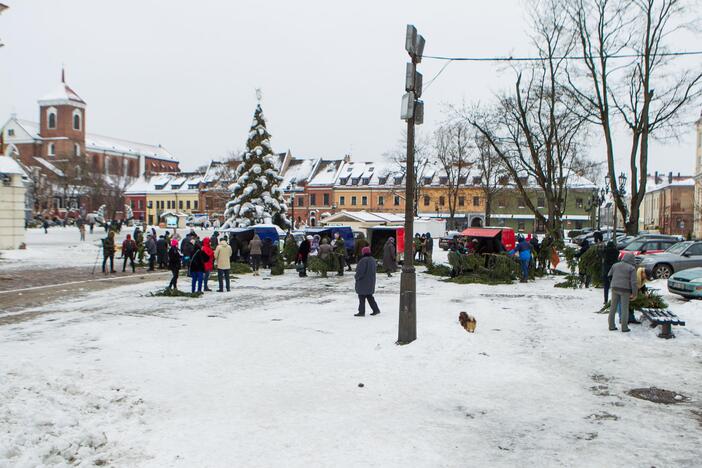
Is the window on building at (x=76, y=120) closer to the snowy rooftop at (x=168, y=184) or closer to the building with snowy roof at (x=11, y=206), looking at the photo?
the snowy rooftop at (x=168, y=184)

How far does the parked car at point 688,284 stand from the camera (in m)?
15.6

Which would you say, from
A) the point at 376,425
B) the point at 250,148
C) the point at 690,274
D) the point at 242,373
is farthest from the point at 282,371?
the point at 250,148

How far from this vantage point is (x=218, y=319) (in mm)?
13570

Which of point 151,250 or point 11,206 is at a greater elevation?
point 11,206

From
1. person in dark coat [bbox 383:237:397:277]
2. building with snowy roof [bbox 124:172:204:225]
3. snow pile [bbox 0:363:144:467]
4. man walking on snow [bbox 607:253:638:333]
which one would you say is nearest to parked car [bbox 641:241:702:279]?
person in dark coat [bbox 383:237:397:277]

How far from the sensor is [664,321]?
11648mm

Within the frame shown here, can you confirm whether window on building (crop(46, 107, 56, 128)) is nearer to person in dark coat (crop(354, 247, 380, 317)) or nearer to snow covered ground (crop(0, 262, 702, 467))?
snow covered ground (crop(0, 262, 702, 467))

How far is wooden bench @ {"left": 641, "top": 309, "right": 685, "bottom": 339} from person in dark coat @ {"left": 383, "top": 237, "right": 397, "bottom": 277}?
13.0m

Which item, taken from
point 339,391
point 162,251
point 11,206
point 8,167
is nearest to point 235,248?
point 162,251

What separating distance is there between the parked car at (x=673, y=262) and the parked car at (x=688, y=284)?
4.77 meters

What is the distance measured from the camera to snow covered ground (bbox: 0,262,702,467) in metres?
6.08

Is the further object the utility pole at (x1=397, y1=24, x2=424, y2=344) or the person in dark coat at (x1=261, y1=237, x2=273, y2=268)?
the person in dark coat at (x1=261, y1=237, x2=273, y2=268)

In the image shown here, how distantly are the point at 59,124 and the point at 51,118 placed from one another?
7.86 feet

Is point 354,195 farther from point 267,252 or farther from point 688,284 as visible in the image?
point 688,284
